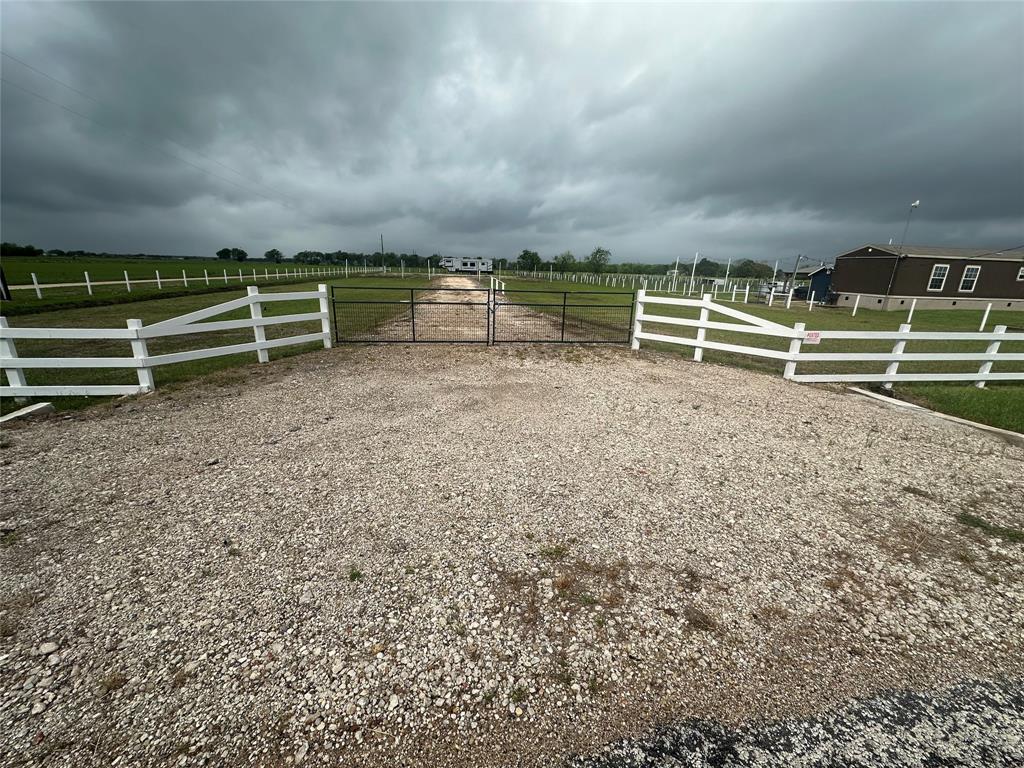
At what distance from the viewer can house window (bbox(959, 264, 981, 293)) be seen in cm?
2924

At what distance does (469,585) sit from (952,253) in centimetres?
4354

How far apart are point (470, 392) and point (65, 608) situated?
5.23m

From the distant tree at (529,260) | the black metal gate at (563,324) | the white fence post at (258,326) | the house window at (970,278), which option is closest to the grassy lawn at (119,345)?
the white fence post at (258,326)

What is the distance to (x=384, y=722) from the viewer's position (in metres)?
2.05

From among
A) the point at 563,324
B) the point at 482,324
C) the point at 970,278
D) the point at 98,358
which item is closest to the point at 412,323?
the point at 563,324

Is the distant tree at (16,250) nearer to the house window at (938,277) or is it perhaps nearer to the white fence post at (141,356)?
the white fence post at (141,356)

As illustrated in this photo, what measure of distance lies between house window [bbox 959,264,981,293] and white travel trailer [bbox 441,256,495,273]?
7276 cm

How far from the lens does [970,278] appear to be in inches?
1164

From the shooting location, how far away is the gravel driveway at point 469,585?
208 cm

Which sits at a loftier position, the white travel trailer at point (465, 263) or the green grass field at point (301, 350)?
the white travel trailer at point (465, 263)

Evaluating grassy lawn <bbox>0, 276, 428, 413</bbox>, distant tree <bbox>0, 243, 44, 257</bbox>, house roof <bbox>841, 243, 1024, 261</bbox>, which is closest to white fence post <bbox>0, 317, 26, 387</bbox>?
grassy lawn <bbox>0, 276, 428, 413</bbox>

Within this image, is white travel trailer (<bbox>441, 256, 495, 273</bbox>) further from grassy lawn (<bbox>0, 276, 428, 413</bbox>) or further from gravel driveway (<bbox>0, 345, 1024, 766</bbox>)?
gravel driveway (<bbox>0, 345, 1024, 766</bbox>)

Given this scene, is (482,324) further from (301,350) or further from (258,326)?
(258,326)

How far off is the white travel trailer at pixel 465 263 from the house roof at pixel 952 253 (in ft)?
227
